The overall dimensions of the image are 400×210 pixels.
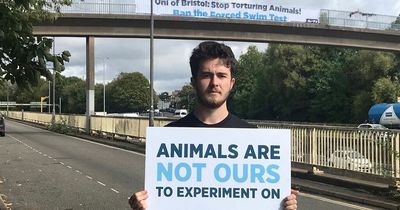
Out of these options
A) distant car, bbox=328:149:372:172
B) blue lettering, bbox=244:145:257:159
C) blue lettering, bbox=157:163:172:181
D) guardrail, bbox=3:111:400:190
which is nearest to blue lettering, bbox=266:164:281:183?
blue lettering, bbox=244:145:257:159

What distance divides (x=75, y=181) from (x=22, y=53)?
9858 mm

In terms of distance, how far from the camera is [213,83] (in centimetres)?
341

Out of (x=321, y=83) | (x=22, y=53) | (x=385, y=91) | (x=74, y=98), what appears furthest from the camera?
(x=74, y=98)

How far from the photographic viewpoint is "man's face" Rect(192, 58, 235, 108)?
3418mm

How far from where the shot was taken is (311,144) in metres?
15.8

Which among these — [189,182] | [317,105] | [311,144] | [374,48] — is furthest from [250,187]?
[317,105]

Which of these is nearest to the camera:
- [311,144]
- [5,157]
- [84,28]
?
[311,144]

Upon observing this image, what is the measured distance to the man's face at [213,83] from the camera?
342cm

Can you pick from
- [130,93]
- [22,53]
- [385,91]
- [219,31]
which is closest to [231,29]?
[219,31]

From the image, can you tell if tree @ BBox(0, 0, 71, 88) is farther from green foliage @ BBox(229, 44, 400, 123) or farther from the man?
green foliage @ BBox(229, 44, 400, 123)

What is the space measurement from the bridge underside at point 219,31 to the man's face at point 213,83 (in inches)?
1582

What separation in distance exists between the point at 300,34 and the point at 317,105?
25.3m

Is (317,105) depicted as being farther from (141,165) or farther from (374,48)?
(141,165)

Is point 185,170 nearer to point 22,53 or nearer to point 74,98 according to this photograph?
point 22,53
